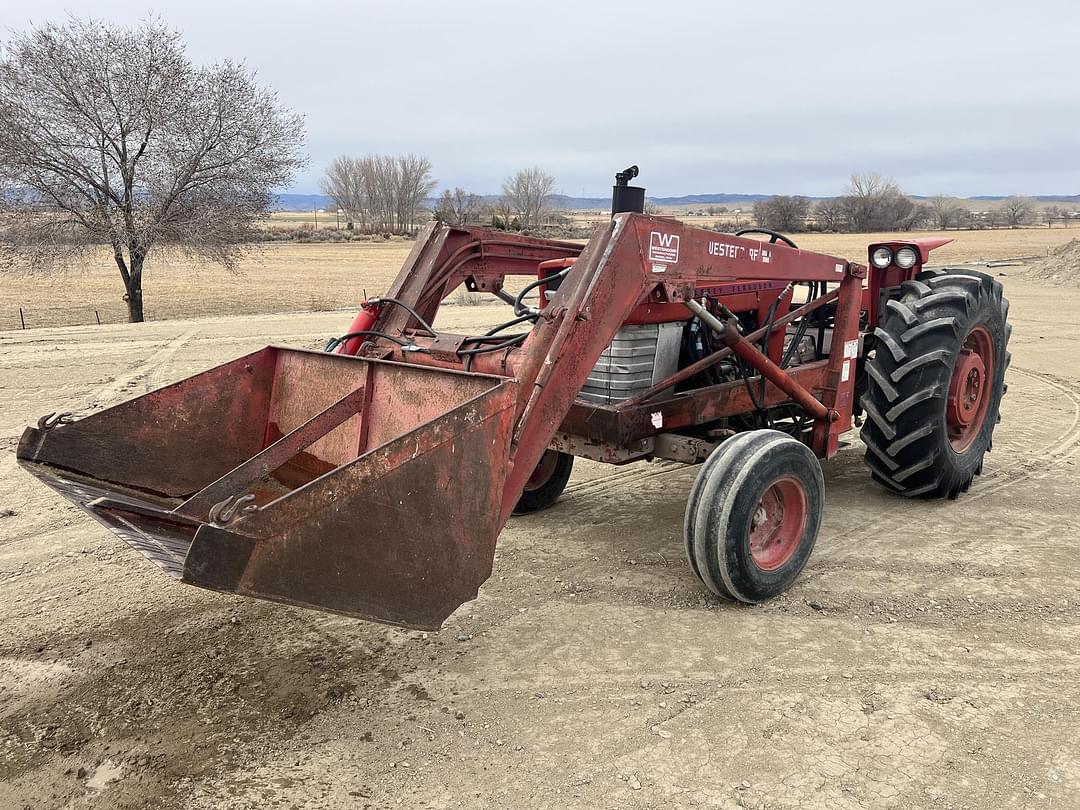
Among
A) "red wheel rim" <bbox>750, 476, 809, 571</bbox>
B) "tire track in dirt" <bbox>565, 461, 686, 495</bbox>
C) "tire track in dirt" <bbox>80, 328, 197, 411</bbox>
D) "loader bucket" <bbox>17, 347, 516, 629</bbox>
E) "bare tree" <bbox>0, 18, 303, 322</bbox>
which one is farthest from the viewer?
"bare tree" <bbox>0, 18, 303, 322</bbox>

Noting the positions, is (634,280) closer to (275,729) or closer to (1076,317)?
(275,729)

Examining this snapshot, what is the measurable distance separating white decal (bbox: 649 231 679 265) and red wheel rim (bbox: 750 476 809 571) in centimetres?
121

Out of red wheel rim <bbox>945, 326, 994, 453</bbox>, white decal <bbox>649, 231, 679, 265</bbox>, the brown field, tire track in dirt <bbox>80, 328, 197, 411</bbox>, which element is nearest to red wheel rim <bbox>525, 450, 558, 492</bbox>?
white decal <bbox>649, 231, 679, 265</bbox>

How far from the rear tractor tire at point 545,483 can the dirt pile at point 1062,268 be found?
2079 cm

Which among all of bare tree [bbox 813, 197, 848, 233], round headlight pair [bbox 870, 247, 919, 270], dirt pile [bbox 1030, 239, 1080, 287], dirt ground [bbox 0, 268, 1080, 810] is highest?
bare tree [bbox 813, 197, 848, 233]

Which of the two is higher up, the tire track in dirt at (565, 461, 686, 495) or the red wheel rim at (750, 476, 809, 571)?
the red wheel rim at (750, 476, 809, 571)

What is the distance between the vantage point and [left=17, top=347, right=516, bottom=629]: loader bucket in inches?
95.7

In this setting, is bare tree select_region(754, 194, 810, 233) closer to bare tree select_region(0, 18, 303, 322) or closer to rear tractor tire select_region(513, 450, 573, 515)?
bare tree select_region(0, 18, 303, 322)

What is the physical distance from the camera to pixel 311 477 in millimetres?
3938

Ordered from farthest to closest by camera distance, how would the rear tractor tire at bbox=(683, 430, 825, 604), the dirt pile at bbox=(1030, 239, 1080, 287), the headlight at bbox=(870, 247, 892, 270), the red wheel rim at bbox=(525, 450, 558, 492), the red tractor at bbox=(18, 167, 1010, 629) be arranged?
the dirt pile at bbox=(1030, 239, 1080, 287) < the headlight at bbox=(870, 247, 892, 270) < the red wheel rim at bbox=(525, 450, 558, 492) < the rear tractor tire at bbox=(683, 430, 825, 604) < the red tractor at bbox=(18, 167, 1010, 629)

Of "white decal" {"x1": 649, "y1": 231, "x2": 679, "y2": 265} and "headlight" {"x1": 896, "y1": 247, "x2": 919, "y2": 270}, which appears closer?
"white decal" {"x1": 649, "y1": 231, "x2": 679, "y2": 265}

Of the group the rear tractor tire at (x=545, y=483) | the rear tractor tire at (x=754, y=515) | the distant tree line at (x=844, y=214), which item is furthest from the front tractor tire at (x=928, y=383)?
the distant tree line at (x=844, y=214)

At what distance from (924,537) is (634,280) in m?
2.57

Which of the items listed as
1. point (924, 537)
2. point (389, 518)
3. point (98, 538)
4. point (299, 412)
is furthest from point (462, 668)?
point (924, 537)
